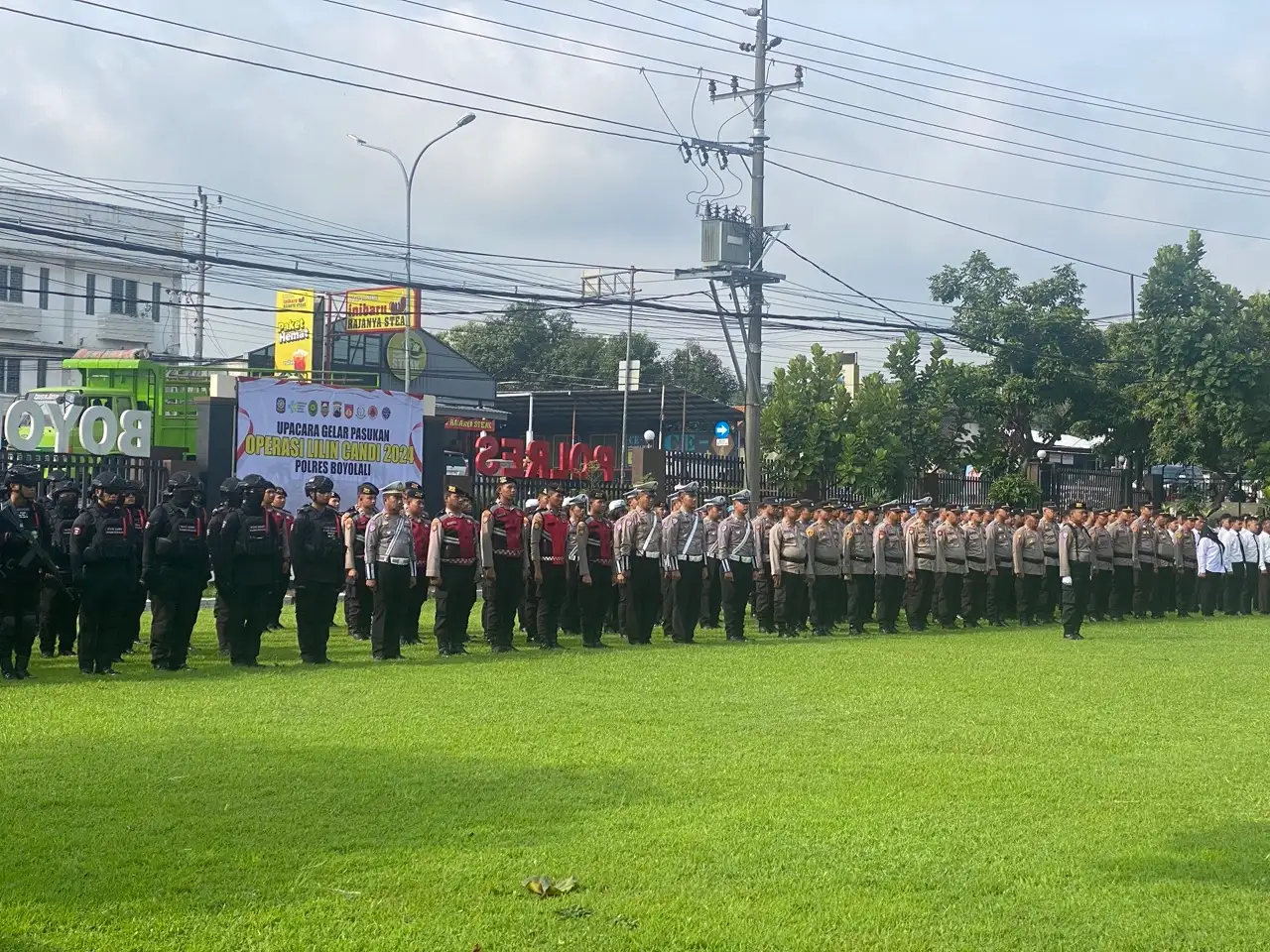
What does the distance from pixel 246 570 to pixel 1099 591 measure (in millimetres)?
15555

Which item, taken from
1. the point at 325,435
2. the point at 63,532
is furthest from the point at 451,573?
the point at 325,435

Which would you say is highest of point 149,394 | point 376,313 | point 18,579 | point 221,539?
point 376,313

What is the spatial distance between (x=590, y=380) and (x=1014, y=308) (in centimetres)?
3420

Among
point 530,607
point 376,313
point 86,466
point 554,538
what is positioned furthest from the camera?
point 376,313

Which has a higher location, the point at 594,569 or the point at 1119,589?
the point at 594,569

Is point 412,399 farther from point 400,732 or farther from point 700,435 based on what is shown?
point 700,435

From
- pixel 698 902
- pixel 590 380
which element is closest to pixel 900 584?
pixel 698 902

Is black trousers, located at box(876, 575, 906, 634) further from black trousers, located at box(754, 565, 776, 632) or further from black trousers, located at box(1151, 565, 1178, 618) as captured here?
black trousers, located at box(1151, 565, 1178, 618)

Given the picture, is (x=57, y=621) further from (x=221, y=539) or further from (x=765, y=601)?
(x=765, y=601)

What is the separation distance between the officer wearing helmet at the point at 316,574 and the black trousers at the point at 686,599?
5.15 m

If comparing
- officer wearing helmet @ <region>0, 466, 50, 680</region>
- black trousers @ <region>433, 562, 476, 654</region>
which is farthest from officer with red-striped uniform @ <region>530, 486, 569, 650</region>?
officer wearing helmet @ <region>0, 466, 50, 680</region>

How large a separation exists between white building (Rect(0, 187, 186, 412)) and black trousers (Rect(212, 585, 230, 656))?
44500 millimetres

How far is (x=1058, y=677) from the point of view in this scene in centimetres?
1532

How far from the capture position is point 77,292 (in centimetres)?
6519
